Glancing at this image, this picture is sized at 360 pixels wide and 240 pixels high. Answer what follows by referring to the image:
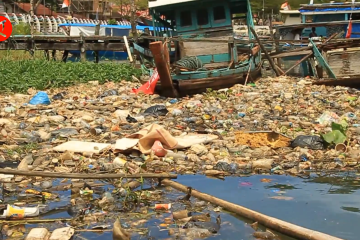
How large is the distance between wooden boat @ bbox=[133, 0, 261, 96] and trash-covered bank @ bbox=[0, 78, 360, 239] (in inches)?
32.3

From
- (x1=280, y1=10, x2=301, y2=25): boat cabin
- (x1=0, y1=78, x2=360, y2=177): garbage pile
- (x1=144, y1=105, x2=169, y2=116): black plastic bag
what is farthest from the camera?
(x1=280, y1=10, x2=301, y2=25): boat cabin

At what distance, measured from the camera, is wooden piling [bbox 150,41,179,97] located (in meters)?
9.79

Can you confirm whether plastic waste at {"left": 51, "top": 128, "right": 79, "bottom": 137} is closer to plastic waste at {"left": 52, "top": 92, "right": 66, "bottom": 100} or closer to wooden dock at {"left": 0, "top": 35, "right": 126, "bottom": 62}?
plastic waste at {"left": 52, "top": 92, "right": 66, "bottom": 100}

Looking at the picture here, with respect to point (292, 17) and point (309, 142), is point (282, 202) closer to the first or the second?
point (309, 142)

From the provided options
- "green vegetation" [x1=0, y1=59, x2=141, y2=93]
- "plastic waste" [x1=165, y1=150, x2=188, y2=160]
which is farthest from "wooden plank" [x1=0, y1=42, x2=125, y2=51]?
"plastic waste" [x1=165, y1=150, x2=188, y2=160]

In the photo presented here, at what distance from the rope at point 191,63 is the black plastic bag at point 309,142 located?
5.00m

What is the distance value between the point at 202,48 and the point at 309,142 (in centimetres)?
617

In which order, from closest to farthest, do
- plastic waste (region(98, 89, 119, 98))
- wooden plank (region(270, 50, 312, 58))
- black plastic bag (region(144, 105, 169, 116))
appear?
black plastic bag (region(144, 105, 169, 116)), plastic waste (region(98, 89, 119, 98)), wooden plank (region(270, 50, 312, 58))

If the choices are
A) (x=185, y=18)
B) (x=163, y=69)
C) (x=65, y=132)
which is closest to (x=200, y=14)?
(x=185, y=18)

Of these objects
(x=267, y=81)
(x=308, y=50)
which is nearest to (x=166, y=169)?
(x=267, y=81)

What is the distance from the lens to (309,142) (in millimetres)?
6305

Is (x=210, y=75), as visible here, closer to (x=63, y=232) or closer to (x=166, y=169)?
(x=166, y=169)

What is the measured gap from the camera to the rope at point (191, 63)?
11.2 metres

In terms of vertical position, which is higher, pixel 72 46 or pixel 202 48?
pixel 72 46
